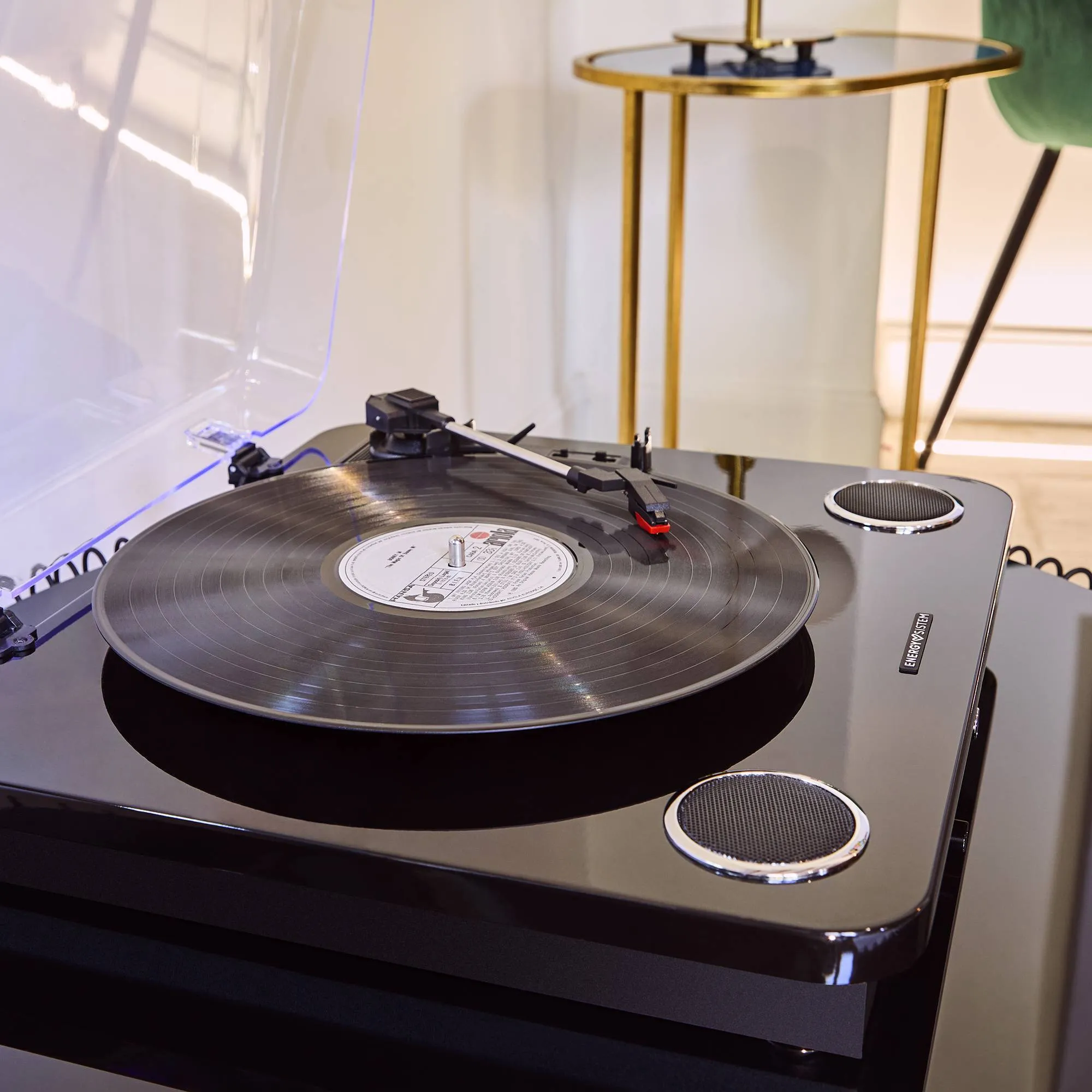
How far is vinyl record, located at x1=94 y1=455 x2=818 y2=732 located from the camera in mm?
587

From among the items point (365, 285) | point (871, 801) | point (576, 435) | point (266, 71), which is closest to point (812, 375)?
point (576, 435)

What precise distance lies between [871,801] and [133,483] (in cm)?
56

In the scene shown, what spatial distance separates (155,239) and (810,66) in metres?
1.29

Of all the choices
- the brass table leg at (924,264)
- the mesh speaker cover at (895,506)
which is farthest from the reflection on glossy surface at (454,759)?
the brass table leg at (924,264)

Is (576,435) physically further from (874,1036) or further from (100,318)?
(874,1036)

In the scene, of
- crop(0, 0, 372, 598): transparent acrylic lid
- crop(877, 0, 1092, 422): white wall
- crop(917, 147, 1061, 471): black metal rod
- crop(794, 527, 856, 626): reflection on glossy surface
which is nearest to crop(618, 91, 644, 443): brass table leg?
crop(917, 147, 1061, 471): black metal rod

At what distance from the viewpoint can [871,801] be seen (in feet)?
1.76

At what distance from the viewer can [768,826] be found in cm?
51

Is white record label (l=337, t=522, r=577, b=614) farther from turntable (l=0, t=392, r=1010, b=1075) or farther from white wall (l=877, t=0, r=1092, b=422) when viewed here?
white wall (l=877, t=0, r=1092, b=422)

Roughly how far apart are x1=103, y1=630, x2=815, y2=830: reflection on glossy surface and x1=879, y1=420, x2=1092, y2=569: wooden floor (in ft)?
5.79

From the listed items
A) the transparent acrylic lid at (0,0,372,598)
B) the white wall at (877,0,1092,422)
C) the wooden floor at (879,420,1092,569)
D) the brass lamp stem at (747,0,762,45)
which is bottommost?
the wooden floor at (879,420,1092,569)

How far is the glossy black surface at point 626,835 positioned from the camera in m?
0.47

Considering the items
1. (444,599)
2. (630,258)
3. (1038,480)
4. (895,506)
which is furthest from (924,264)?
(444,599)

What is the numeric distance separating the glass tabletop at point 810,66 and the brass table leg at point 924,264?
0.25 feet
